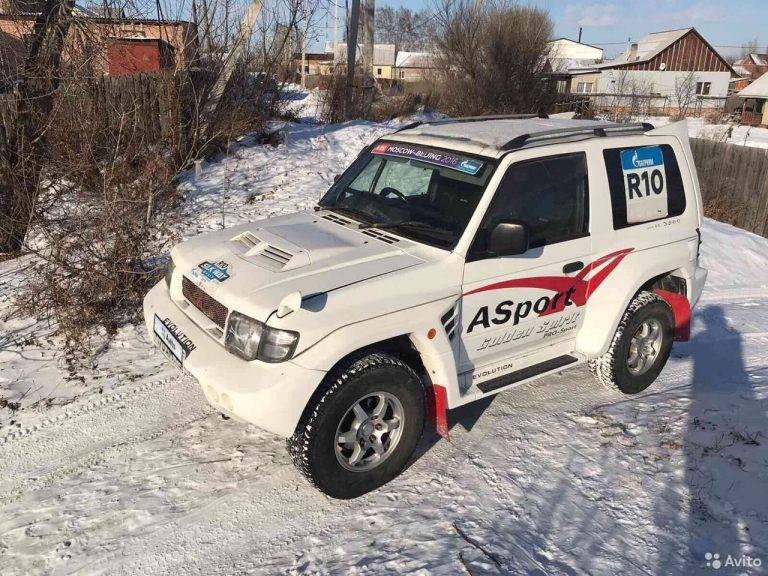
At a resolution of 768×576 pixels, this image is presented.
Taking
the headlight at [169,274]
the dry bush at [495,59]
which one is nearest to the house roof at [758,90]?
the dry bush at [495,59]

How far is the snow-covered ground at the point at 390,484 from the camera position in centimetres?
322

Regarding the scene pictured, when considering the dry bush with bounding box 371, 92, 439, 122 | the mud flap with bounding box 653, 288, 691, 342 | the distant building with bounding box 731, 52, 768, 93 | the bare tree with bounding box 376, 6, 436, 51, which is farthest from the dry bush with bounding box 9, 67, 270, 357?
the bare tree with bounding box 376, 6, 436, 51

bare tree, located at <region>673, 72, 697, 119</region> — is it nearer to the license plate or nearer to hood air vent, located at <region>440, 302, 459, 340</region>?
hood air vent, located at <region>440, 302, 459, 340</region>

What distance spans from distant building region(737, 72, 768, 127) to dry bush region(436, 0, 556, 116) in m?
27.1

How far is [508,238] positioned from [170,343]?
85.8 inches

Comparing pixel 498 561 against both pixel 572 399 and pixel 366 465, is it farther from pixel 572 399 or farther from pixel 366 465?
pixel 572 399

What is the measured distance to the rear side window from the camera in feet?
15.0

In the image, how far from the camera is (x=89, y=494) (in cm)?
362

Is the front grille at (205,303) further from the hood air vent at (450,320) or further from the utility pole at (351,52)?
the utility pole at (351,52)

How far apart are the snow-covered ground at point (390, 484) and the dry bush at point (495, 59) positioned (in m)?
15.8

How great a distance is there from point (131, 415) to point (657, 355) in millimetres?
4180

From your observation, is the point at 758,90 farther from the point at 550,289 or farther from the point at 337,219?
the point at 337,219

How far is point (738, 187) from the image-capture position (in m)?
13.7

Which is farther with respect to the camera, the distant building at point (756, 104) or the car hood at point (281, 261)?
the distant building at point (756, 104)
